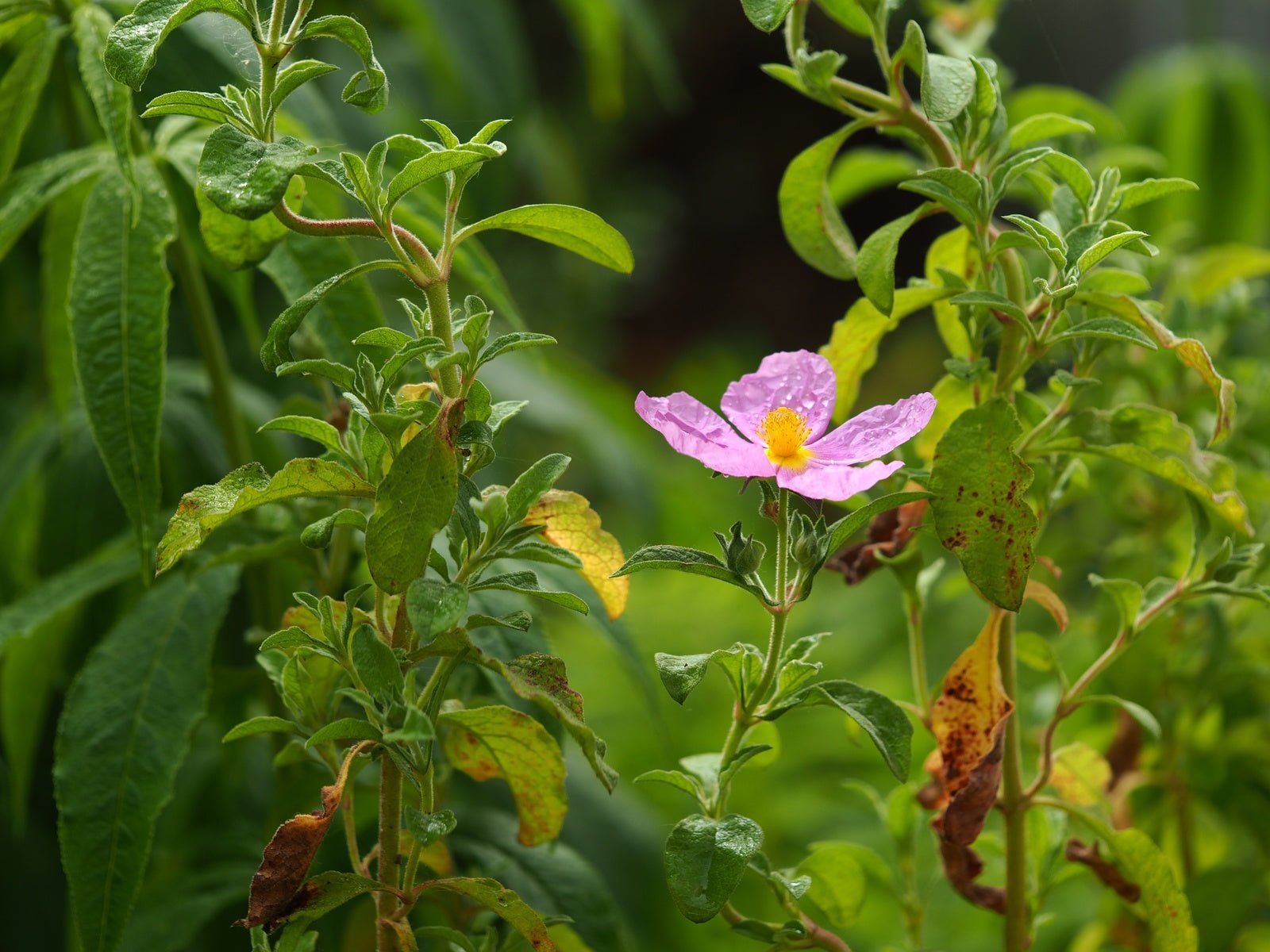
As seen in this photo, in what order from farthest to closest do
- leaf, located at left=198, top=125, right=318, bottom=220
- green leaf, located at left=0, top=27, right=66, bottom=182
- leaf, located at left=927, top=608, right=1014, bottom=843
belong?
1. green leaf, located at left=0, top=27, right=66, bottom=182
2. leaf, located at left=927, top=608, right=1014, bottom=843
3. leaf, located at left=198, top=125, right=318, bottom=220

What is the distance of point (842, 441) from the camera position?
364 millimetres

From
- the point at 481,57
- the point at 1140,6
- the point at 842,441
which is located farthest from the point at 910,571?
the point at 1140,6

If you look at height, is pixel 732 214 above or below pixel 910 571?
below

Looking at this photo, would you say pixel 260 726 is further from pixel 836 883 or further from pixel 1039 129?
pixel 1039 129

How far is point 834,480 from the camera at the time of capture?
33 cm

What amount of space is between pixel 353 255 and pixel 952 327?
23 cm

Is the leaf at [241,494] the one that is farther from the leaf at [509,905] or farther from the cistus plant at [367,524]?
the leaf at [509,905]

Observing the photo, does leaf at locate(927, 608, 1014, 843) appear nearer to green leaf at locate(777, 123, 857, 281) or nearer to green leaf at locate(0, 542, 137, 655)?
green leaf at locate(777, 123, 857, 281)

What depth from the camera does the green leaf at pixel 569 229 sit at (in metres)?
0.34

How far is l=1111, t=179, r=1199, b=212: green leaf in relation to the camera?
0.39 m

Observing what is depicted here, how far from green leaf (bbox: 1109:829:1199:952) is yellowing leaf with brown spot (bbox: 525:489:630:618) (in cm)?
19

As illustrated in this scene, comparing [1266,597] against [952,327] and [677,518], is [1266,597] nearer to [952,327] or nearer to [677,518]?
[952,327]

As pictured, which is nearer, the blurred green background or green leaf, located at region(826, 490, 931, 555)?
green leaf, located at region(826, 490, 931, 555)

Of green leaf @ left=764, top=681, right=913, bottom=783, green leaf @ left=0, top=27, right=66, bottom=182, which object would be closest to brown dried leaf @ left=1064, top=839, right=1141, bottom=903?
green leaf @ left=764, top=681, right=913, bottom=783
